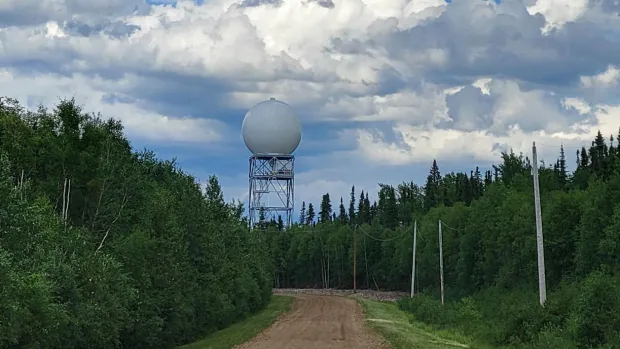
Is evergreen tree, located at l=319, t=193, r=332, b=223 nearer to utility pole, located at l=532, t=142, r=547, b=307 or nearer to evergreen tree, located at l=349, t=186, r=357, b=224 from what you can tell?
evergreen tree, located at l=349, t=186, r=357, b=224

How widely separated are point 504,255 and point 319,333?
23.2 metres

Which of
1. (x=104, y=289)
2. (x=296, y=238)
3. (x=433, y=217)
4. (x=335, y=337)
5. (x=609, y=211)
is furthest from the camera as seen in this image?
(x=296, y=238)

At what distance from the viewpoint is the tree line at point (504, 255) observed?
28719mm

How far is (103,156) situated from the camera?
48062 millimetres

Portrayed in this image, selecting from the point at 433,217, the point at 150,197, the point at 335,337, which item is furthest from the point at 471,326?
the point at 433,217

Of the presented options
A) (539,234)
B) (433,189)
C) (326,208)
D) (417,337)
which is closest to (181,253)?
(417,337)

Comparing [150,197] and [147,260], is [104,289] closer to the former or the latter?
[147,260]

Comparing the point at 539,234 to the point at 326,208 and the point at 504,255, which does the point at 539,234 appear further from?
the point at 326,208

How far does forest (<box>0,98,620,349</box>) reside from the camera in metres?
25.0

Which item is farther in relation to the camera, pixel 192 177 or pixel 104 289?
pixel 192 177

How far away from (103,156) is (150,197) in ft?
35.2

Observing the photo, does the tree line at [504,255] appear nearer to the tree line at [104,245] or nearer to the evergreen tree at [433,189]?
the evergreen tree at [433,189]

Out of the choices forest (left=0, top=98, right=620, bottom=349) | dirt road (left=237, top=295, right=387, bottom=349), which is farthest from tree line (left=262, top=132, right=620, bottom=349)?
dirt road (left=237, top=295, right=387, bottom=349)

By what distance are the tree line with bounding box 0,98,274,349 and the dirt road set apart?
4179 millimetres
